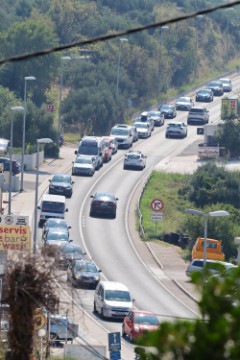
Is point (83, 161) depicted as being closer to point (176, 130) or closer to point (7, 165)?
point (7, 165)

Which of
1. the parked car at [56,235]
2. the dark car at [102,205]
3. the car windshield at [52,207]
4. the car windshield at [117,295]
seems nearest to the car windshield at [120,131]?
the dark car at [102,205]

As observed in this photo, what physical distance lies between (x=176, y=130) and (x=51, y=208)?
2776 cm

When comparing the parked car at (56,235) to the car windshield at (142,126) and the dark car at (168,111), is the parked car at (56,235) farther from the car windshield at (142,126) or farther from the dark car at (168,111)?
the dark car at (168,111)

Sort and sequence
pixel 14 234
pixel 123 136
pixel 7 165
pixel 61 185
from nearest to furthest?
1. pixel 14 234
2. pixel 61 185
3. pixel 7 165
4. pixel 123 136

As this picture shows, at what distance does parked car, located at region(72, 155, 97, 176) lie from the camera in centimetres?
7219

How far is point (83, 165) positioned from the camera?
237 ft

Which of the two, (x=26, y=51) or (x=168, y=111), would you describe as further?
(x=26, y=51)

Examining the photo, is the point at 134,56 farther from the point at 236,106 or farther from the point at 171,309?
the point at 171,309

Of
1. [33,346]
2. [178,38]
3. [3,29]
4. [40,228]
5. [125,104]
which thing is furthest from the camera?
[178,38]

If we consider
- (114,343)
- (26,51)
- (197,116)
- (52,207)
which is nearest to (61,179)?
(52,207)

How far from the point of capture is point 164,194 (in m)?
71.8

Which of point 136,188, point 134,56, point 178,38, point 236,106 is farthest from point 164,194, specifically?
point 178,38

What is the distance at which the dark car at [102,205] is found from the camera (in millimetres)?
63219

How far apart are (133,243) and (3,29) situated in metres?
54.5
